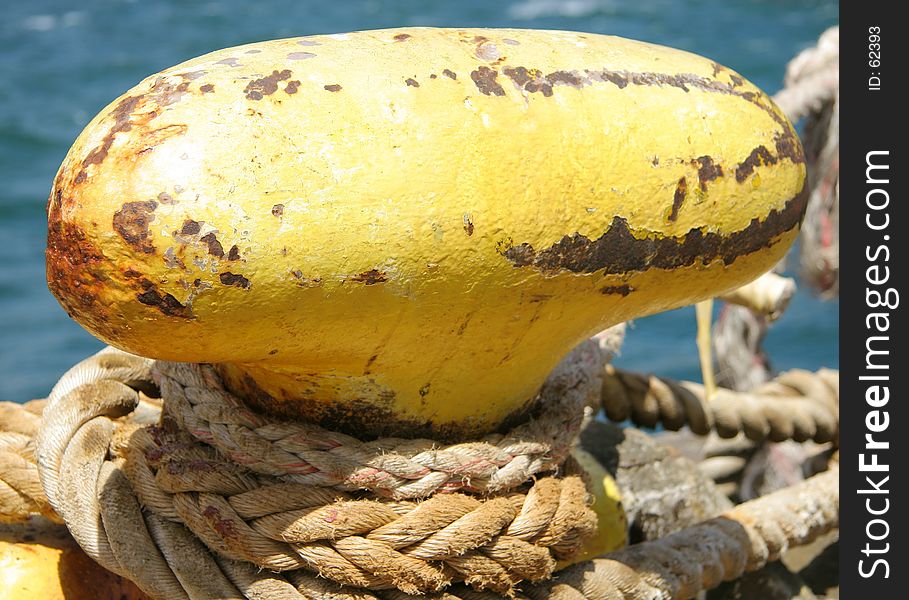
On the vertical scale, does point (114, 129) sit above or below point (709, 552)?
above

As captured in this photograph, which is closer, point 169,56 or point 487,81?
point 487,81

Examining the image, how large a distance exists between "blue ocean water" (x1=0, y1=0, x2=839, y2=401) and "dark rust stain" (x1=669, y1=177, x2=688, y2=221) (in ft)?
11.7

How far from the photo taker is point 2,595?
1316 mm

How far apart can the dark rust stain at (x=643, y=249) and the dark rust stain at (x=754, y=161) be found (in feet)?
0.17

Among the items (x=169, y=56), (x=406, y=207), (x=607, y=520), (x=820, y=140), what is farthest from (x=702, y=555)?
(x=169, y=56)

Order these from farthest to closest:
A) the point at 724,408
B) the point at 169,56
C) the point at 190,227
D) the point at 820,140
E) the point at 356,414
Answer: the point at 169,56
the point at 820,140
the point at 724,408
the point at 356,414
the point at 190,227

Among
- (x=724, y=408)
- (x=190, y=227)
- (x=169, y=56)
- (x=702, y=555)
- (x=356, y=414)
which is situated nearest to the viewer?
(x=190, y=227)

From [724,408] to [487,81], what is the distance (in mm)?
1250

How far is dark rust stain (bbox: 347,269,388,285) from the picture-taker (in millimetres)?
1053

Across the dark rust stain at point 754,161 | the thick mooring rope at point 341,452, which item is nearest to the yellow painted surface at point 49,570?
the thick mooring rope at point 341,452

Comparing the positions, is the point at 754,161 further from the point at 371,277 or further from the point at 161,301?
the point at 161,301

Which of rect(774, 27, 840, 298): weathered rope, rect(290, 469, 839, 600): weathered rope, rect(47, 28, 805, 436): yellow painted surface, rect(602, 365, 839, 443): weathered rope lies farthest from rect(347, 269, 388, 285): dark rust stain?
rect(774, 27, 840, 298): weathered rope

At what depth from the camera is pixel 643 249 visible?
1178mm

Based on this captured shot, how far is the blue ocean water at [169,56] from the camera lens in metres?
6.07
